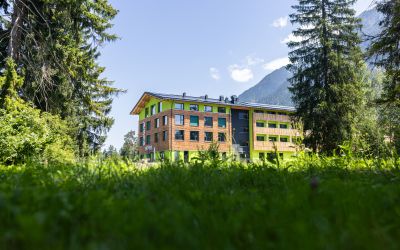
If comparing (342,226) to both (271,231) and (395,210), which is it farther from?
(395,210)

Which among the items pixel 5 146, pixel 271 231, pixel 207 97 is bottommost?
pixel 271 231

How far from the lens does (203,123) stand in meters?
50.0

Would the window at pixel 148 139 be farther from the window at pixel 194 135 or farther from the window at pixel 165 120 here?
the window at pixel 194 135

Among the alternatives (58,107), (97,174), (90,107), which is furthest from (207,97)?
(97,174)

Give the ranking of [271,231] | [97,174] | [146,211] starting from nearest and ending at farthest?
1. [271,231]
2. [146,211]
3. [97,174]

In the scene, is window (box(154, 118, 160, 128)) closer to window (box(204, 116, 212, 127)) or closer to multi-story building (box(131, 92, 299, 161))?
multi-story building (box(131, 92, 299, 161))

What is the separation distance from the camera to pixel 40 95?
16203 mm

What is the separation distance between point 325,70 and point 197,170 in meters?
24.1

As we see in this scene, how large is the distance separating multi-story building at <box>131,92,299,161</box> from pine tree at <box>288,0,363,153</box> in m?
19.8

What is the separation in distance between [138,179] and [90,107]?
1831cm

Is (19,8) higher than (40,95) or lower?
higher

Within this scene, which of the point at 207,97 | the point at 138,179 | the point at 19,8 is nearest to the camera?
the point at 138,179

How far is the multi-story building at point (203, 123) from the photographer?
47469 millimetres

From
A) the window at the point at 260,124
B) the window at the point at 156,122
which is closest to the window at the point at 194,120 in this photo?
the window at the point at 156,122
